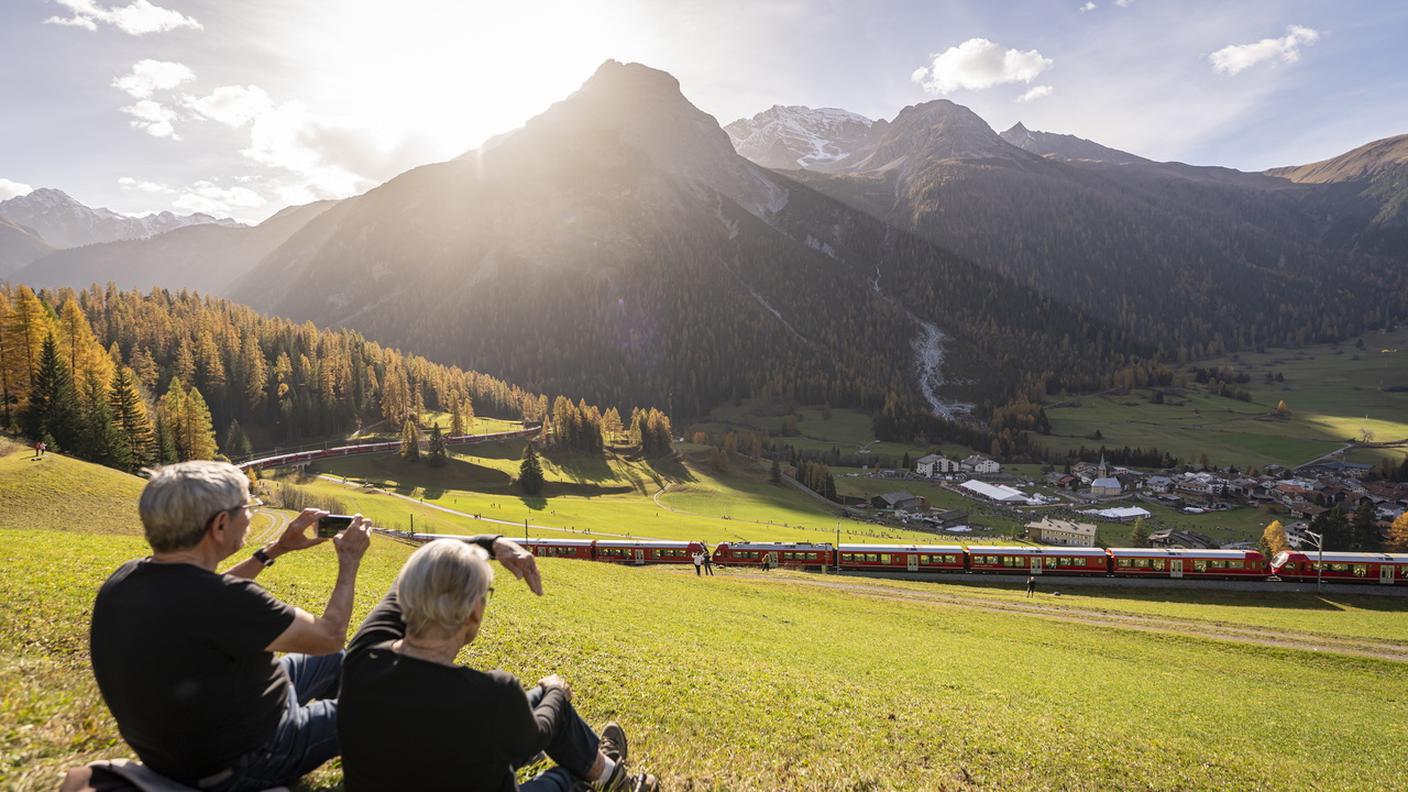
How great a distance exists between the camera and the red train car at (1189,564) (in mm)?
44188

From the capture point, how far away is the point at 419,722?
4.02 meters

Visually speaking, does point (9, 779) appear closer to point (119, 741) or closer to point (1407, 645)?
point (119, 741)

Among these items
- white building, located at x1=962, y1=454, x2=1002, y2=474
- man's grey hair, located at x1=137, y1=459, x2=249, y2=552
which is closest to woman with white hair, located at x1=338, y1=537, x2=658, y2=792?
man's grey hair, located at x1=137, y1=459, x2=249, y2=552

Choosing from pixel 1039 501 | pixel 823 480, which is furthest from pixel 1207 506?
pixel 823 480

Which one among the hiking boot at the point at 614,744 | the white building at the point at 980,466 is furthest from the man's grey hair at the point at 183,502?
the white building at the point at 980,466

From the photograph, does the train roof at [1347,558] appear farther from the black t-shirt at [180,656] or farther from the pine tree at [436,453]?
the pine tree at [436,453]

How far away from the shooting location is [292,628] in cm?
481

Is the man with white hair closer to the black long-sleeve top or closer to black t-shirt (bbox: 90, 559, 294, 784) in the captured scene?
black t-shirt (bbox: 90, 559, 294, 784)

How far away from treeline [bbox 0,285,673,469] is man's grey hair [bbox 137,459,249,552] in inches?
2733

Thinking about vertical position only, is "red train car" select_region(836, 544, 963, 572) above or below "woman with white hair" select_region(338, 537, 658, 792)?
below

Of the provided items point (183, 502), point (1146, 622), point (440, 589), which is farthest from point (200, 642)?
point (1146, 622)

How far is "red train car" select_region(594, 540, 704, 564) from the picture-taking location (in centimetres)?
5238

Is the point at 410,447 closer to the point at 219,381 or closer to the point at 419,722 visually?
the point at 219,381

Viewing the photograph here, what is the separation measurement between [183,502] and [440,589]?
225 cm
